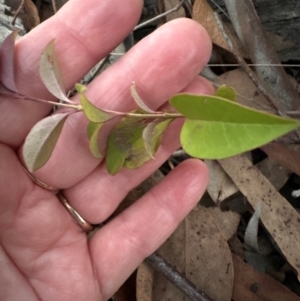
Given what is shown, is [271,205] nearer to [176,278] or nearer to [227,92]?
[176,278]

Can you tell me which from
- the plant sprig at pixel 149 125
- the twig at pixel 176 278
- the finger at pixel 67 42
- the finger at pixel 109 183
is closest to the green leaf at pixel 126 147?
the plant sprig at pixel 149 125

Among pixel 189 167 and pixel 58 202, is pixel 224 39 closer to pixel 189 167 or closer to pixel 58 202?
pixel 189 167

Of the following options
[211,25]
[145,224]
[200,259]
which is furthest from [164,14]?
[200,259]

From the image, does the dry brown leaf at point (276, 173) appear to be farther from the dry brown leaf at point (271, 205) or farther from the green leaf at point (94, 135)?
the green leaf at point (94, 135)

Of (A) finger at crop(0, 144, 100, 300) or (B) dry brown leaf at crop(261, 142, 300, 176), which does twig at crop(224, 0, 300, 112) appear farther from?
(A) finger at crop(0, 144, 100, 300)

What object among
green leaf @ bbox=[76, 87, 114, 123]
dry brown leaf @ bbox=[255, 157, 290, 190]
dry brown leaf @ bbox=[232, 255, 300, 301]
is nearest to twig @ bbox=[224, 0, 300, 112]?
dry brown leaf @ bbox=[255, 157, 290, 190]
